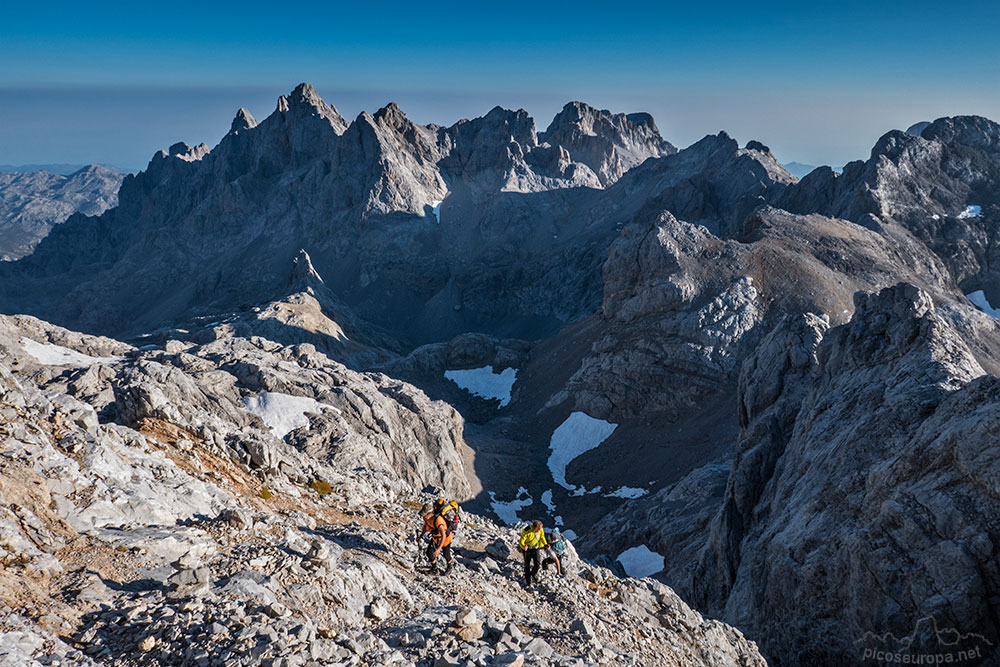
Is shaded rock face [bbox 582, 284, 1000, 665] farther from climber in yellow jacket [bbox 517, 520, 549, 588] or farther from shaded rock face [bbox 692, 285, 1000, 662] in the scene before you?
climber in yellow jacket [bbox 517, 520, 549, 588]

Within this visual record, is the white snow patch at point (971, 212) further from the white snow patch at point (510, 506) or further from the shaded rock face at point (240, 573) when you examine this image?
the shaded rock face at point (240, 573)

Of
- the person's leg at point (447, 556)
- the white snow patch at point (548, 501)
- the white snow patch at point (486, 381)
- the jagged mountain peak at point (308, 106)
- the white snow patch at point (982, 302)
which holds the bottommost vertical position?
the white snow patch at point (548, 501)

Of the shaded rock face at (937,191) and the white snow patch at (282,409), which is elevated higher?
the shaded rock face at (937,191)

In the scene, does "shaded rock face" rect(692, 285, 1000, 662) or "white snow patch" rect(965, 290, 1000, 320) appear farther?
"white snow patch" rect(965, 290, 1000, 320)

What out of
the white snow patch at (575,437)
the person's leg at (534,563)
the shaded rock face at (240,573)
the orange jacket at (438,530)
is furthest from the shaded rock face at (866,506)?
the white snow patch at (575,437)

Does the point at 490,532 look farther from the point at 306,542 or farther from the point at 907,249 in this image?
the point at 907,249

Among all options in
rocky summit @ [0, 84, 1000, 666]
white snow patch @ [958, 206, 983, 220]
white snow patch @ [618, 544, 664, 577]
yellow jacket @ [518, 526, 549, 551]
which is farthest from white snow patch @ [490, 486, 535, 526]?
white snow patch @ [958, 206, 983, 220]

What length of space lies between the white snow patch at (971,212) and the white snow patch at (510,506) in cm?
8925

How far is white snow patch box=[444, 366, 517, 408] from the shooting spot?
10331 cm

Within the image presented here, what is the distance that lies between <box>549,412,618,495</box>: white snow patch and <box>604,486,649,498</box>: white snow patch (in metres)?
9.03

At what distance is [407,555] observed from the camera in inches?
756

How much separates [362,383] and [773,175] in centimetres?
11068

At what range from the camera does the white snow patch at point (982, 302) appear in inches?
3930

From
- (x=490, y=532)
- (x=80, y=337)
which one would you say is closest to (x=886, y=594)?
(x=490, y=532)
